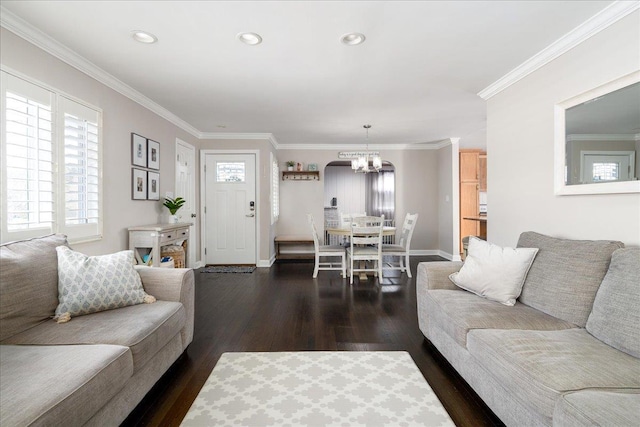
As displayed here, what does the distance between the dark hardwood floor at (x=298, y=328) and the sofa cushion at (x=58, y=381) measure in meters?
0.44

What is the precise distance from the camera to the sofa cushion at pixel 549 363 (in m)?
1.15

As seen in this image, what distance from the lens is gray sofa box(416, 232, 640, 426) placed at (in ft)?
3.64

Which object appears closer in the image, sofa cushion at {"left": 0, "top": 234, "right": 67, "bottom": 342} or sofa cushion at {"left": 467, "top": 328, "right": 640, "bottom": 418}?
sofa cushion at {"left": 467, "top": 328, "right": 640, "bottom": 418}

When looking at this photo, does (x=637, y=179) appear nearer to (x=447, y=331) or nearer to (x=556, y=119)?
(x=556, y=119)

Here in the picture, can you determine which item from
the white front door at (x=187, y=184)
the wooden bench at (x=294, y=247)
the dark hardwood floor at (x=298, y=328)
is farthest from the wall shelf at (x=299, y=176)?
the dark hardwood floor at (x=298, y=328)

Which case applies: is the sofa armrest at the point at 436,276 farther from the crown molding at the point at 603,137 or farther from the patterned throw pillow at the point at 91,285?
the patterned throw pillow at the point at 91,285

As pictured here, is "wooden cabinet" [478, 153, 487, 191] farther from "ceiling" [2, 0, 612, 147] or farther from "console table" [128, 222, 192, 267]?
"console table" [128, 222, 192, 267]

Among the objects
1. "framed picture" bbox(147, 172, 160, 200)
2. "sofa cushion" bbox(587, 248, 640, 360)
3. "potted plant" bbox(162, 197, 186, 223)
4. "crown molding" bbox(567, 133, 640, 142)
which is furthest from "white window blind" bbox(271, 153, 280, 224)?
"sofa cushion" bbox(587, 248, 640, 360)

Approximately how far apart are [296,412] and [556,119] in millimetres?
2808

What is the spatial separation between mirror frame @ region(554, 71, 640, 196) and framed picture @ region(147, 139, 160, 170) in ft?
13.6

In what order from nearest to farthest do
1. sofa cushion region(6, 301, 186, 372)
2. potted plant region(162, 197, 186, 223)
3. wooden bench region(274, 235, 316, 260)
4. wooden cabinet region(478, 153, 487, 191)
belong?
sofa cushion region(6, 301, 186, 372) < potted plant region(162, 197, 186, 223) < wooden bench region(274, 235, 316, 260) < wooden cabinet region(478, 153, 487, 191)

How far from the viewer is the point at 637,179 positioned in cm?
184

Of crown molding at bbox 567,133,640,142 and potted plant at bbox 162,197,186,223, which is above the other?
crown molding at bbox 567,133,640,142

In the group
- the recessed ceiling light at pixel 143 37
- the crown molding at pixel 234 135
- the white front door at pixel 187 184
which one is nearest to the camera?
the recessed ceiling light at pixel 143 37
